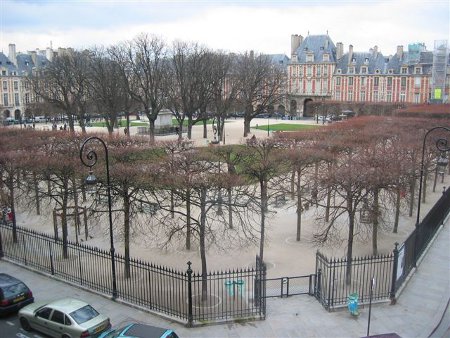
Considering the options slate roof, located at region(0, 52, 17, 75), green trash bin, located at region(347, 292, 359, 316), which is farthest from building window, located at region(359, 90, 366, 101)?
green trash bin, located at region(347, 292, 359, 316)

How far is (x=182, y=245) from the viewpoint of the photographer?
2231 cm

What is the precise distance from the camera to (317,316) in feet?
49.1

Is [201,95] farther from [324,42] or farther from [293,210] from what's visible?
[324,42]

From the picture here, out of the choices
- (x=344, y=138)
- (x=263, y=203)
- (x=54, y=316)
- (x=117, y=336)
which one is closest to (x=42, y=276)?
(x=54, y=316)

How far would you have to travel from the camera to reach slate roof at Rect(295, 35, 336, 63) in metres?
93.4

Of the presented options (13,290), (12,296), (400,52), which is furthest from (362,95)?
(12,296)

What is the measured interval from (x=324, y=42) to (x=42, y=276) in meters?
85.7

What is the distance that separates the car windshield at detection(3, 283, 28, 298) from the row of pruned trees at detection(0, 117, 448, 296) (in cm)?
370

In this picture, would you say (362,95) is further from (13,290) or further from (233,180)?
(13,290)

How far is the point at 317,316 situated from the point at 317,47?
86.6 metres

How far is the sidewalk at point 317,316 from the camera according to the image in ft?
45.9

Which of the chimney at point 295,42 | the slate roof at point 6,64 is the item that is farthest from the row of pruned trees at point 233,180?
the slate roof at point 6,64

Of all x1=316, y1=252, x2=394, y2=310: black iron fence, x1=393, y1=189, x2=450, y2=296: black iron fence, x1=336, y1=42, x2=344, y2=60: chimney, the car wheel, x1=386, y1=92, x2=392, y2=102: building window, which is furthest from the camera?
x1=336, y1=42, x2=344, y2=60: chimney

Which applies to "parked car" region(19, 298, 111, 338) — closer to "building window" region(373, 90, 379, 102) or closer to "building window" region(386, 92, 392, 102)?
"building window" region(386, 92, 392, 102)
